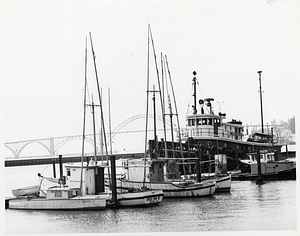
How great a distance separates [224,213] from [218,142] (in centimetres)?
1707

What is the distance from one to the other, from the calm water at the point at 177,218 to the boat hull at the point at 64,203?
9.4 inches

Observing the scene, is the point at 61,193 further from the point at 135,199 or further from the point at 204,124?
the point at 204,124

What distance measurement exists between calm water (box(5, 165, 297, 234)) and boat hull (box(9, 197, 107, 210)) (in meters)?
0.24

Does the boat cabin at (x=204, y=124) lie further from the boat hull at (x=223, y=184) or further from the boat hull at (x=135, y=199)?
the boat hull at (x=135, y=199)

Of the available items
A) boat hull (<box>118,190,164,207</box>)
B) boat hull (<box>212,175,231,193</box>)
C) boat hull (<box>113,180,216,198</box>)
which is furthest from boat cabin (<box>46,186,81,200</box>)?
boat hull (<box>212,175,231,193</box>)

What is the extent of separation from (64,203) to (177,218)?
469cm

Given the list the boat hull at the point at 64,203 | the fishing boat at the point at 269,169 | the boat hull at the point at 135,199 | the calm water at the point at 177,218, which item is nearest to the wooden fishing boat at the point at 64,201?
the boat hull at the point at 64,203

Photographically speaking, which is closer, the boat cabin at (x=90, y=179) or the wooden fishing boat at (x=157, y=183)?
the boat cabin at (x=90, y=179)

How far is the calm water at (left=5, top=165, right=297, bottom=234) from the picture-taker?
16.4 meters

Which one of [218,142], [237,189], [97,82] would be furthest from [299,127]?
[218,142]

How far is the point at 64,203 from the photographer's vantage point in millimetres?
19969

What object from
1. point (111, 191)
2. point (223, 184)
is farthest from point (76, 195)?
point (223, 184)

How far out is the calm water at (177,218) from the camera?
1639 centimetres

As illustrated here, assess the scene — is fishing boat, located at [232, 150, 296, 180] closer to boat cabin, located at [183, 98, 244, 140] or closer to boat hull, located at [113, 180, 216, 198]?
boat cabin, located at [183, 98, 244, 140]
